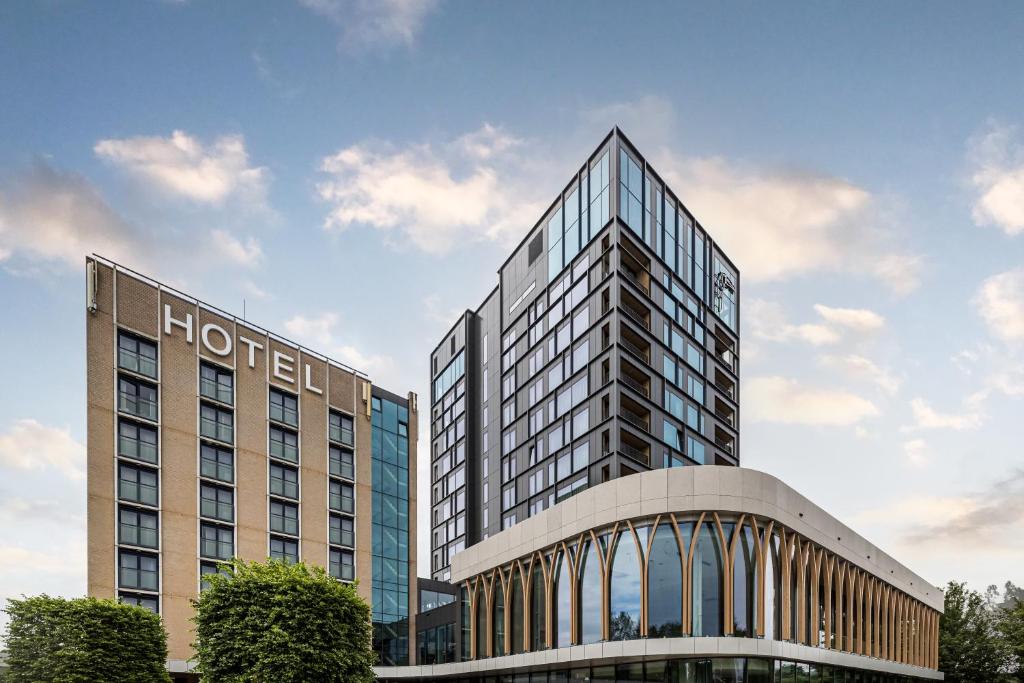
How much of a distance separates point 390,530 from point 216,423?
61.8 feet

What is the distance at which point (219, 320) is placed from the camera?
63.2 metres

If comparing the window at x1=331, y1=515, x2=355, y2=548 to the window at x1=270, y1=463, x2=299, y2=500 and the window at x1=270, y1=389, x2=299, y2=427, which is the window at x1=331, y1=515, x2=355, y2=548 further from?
the window at x1=270, y1=389, x2=299, y2=427

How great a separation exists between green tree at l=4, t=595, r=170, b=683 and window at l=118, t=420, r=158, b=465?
1437 centimetres

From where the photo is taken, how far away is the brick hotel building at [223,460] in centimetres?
5456

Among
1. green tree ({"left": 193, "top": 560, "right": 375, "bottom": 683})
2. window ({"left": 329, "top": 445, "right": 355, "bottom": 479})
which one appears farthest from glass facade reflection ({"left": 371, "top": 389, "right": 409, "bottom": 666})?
green tree ({"left": 193, "top": 560, "right": 375, "bottom": 683})

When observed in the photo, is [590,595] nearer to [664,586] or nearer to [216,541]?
[664,586]

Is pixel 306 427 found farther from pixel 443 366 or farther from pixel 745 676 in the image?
pixel 745 676

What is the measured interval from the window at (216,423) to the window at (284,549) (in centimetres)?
851

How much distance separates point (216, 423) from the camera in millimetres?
61188

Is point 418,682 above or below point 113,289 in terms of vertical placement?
below

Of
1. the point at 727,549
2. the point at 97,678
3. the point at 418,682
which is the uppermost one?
the point at 727,549

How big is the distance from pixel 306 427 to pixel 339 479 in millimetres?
5262

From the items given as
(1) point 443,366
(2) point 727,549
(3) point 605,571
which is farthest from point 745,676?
Answer: (1) point 443,366

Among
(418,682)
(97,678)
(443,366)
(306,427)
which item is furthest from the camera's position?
(443,366)
